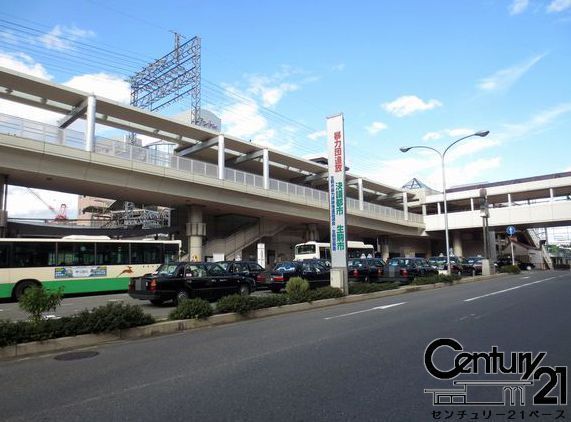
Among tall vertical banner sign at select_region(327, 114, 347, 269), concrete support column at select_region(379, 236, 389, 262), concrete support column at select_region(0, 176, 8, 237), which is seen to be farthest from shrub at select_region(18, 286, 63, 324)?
concrete support column at select_region(379, 236, 389, 262)

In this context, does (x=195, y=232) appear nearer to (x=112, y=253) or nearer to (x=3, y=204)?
(x=112, y=253)

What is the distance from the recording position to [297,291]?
55.4 ft

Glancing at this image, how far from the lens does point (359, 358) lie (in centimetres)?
787

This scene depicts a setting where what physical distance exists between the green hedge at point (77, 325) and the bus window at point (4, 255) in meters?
12.3

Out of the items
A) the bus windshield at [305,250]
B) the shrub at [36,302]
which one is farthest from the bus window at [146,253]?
the shrub at [36,302]

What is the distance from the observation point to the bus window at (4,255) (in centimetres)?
2059

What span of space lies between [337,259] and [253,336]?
33.1 feet

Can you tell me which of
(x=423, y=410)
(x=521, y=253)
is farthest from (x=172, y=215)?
(x=521, y=253)

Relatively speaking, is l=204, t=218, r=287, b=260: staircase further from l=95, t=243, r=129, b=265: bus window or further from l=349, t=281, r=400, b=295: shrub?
l=349, t=281, r=400, b=295: shrub

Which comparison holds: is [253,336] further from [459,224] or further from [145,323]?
[459,224]

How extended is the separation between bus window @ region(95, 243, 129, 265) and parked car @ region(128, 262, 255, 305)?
6744 millimetres

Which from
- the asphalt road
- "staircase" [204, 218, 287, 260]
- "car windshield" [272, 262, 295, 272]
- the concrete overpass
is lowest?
the asphalt road

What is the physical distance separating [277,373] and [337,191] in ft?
46.3

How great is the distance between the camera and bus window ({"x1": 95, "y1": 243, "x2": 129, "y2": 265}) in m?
23.9
